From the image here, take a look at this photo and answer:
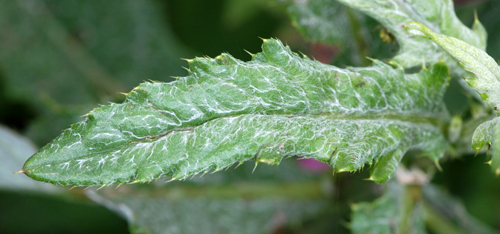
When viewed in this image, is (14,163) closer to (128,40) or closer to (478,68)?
(128,40)

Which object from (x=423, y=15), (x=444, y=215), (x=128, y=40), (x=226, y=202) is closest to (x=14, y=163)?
(x=226, y=202)

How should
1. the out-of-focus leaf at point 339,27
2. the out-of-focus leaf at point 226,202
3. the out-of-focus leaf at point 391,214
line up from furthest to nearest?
the out-of-focus leaf at point 226,202, the out-of-focus leaf at point 339,27, the out-of-focus leaf at point 391,214

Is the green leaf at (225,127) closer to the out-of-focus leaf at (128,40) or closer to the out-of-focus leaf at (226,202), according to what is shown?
the out-of-focus leaf at (226,202)

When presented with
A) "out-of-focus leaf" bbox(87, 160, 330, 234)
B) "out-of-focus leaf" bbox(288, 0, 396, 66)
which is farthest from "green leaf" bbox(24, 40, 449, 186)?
"out-of-focus leaf" bbox(87, 160, 330, 234)

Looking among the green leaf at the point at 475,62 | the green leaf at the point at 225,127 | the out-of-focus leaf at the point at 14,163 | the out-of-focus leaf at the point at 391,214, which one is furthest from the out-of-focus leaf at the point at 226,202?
the green leaf at the point at 475,62

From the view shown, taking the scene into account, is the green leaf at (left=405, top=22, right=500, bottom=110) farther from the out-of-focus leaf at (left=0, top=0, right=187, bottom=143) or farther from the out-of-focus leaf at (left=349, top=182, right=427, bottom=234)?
the out-of-focus leaf at (left=0, top=0, right=187, bottom=143)

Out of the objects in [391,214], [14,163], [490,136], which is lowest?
[391,214]
